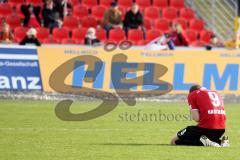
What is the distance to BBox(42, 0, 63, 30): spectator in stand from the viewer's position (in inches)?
1055

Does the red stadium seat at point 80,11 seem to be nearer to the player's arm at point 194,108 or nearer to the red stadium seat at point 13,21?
the red stadium seat at point 13,21

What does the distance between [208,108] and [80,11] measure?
15463mm

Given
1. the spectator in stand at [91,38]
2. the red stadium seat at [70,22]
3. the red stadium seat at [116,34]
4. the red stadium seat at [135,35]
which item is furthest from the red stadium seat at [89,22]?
the spectator in stand at [91,38]

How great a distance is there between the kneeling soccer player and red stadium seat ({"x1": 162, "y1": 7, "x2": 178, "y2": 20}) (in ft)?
54.0

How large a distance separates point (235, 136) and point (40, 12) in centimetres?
1315

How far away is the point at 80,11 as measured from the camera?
28.3 metres

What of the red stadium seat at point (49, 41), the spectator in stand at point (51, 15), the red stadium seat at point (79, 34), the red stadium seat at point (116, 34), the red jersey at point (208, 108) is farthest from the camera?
the red stadium seat at point (116, 34)

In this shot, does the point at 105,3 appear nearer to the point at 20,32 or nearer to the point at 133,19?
the point at 133,19

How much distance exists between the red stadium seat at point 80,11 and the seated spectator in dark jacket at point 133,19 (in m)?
1.52

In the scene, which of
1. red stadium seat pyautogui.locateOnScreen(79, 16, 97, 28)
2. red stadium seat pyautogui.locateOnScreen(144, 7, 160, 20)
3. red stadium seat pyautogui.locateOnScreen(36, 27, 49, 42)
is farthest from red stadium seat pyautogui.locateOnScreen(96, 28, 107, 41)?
red stadium seat pyautogui.locateOnScreen(144, 7, 160, 20)

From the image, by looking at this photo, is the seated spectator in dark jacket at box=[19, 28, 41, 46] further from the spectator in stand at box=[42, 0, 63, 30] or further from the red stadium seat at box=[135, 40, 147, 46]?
the red stadium seat at box=[135, 40, 147, 46]

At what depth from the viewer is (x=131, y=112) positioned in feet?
65.5

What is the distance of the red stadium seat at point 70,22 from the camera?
90.3ft

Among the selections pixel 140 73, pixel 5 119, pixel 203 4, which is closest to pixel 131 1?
pixel 203 4
